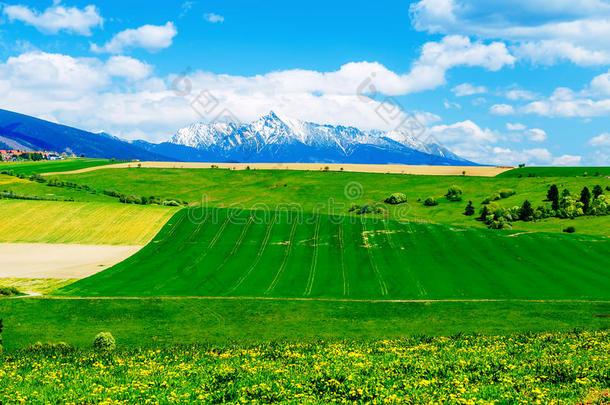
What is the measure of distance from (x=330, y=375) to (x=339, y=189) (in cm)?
15728

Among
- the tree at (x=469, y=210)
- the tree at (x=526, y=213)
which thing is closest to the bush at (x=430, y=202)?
the tree at (x=469, y=210)

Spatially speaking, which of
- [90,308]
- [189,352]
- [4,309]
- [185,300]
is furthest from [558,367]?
[4,309]

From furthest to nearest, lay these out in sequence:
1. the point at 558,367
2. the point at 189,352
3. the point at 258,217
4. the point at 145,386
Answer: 1. the point at 258,217
2. the point at 189,352
3. the point at 558,367
4. the point at 145,386

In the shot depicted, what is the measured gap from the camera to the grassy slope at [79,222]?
99.9 meters

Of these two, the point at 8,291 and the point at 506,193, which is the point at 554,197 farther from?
the point at 8,291

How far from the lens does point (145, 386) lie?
1877 centimetres

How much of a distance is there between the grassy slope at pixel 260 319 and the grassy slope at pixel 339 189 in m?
76.3

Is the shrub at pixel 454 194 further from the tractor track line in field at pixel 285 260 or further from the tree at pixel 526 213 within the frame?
the tractor track line in field at pixel 285 260

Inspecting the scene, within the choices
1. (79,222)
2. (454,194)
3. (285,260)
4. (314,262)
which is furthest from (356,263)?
(454,194)

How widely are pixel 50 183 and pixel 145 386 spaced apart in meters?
173

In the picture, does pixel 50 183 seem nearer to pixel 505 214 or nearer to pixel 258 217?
pixel 258 217

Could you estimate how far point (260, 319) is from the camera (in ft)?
163

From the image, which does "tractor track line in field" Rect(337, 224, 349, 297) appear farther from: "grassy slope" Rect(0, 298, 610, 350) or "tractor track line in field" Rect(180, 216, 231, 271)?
"tractor track line in field" Rect(180, 216, 231, 271)

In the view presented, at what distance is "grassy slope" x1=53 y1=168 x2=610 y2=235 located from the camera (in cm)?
14112
